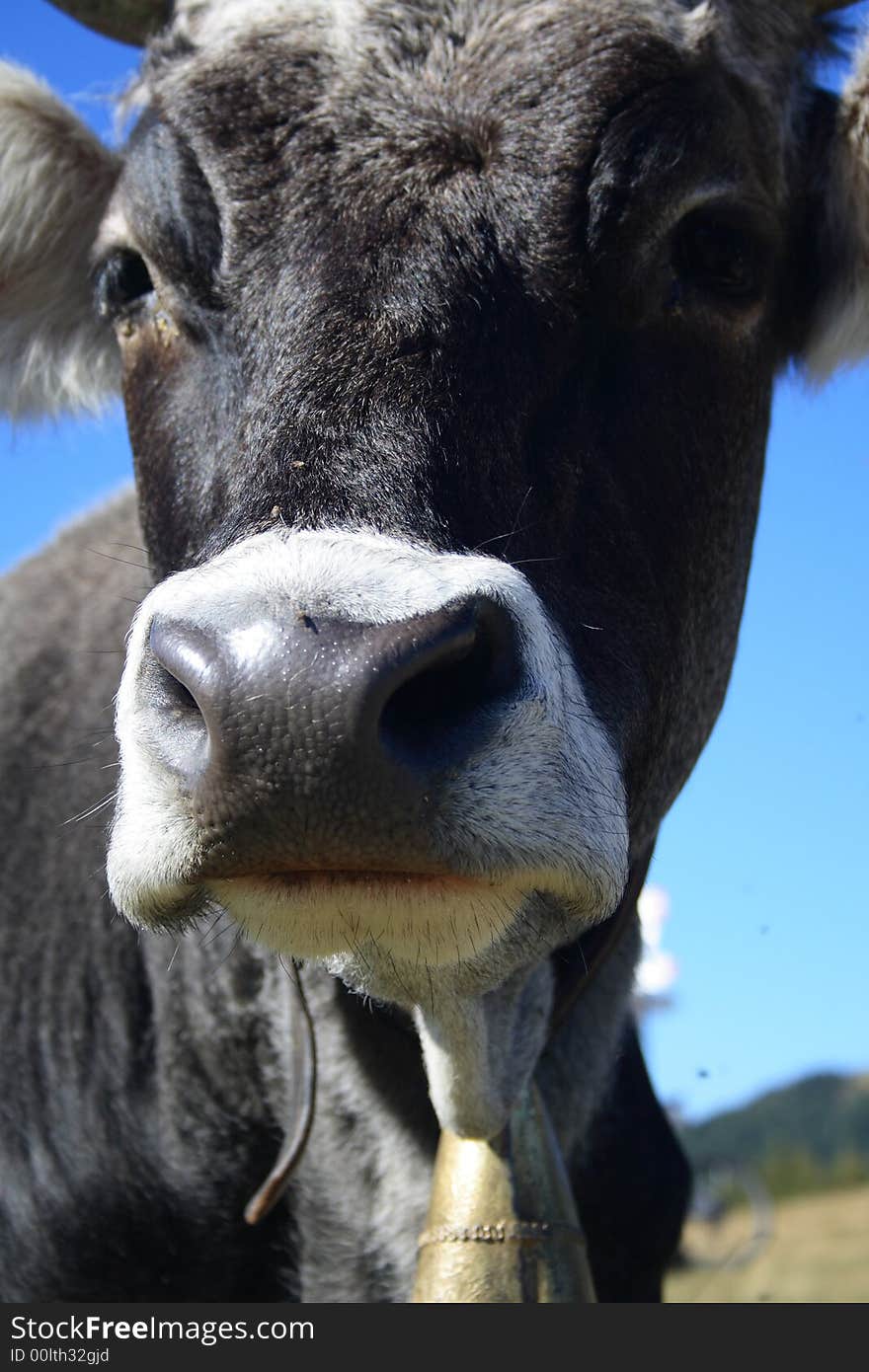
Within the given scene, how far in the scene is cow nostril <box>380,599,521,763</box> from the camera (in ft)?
8.18

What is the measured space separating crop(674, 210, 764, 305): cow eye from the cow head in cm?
→ 1

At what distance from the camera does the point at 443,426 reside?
9.89ft

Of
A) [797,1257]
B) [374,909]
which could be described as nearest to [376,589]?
[374,909]

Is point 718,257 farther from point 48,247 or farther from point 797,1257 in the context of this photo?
point 797,1257

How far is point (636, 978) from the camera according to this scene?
4777mm

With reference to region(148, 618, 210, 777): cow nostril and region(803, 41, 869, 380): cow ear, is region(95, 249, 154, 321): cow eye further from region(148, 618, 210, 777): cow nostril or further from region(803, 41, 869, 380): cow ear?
region(803, 41, 869, 380): cow ear

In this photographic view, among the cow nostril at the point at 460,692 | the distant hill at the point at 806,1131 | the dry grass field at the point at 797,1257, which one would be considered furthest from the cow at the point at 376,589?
the distant hill at the point at 806,1131

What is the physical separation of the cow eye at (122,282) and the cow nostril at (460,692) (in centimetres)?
196

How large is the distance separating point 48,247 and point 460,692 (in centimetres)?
290

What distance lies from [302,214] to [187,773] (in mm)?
1440

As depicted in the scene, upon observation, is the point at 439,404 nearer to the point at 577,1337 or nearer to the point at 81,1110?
the point at 577,1337

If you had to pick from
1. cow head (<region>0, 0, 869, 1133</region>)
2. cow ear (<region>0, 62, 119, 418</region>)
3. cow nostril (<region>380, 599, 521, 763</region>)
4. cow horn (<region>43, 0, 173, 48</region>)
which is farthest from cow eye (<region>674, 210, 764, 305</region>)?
cow horn (<region>43, 0, 173, 48</region>)

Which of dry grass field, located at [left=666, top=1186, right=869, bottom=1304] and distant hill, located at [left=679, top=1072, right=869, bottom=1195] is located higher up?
dry grass field, located at [left=666, top=1186, right=869, bottom=1304]

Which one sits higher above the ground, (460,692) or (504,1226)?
(460,692)
